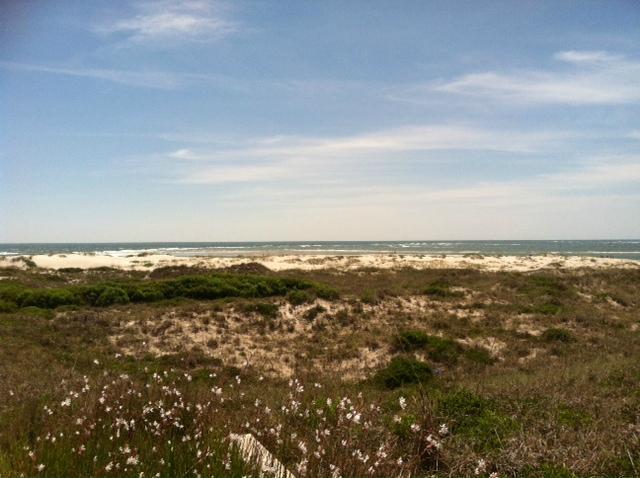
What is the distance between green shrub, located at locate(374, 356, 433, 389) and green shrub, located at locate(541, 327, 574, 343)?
624 centimetres

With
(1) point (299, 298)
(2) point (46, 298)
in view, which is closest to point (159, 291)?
(2) point (46, 298)

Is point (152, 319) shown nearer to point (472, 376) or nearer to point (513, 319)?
point (472, 376)

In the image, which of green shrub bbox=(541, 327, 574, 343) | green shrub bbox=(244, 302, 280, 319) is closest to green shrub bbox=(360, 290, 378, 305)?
green shrub bbox=(244, 302, 280, 319)

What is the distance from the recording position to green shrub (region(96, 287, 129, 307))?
2058 centimetres

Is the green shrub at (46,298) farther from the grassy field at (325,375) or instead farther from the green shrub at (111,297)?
the green shrub at (111,297)

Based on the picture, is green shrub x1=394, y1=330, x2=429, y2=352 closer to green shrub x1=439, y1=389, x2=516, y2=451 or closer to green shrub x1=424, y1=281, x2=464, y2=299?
green shrub x1=439, y1=389, x2=516, y2=451

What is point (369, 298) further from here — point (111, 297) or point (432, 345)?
point (111, 297)

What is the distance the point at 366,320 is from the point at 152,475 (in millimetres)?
15930

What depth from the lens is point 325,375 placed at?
1222cm

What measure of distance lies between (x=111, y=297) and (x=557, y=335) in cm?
1776

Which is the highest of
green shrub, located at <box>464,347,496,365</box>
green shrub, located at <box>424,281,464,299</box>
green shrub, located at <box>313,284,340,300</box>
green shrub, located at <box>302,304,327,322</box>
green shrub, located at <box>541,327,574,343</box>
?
green shrub, located at <box>313,284,340,300</box>

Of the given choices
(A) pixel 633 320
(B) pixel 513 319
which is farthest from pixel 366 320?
(A) pixel 633 320

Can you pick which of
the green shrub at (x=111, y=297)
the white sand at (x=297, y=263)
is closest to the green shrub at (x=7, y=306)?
the green shrub at (x=111, y=297)

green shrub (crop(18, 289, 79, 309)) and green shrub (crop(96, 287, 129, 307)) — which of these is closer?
green shrub (crop(18, 289, 79, 309))
